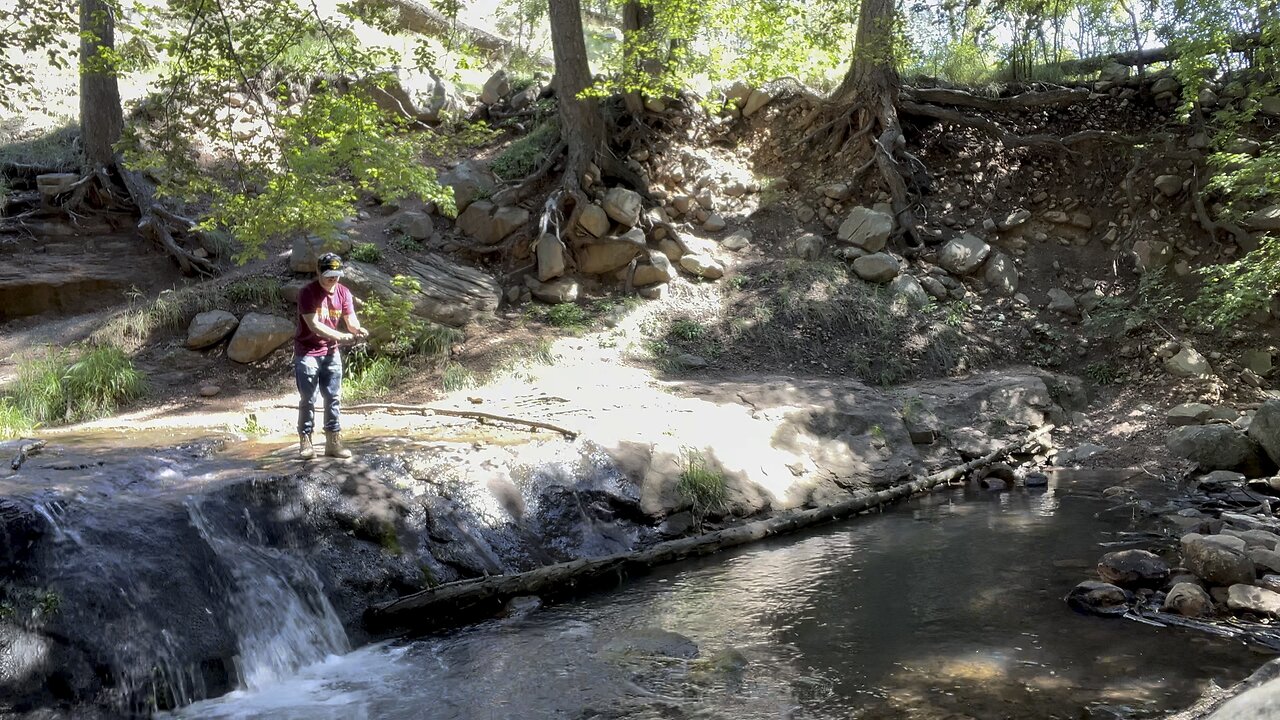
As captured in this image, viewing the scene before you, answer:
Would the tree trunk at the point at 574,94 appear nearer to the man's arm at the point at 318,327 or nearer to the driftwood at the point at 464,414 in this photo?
the driftwood at the point at 464,414

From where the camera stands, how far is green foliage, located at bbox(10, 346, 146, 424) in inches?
362

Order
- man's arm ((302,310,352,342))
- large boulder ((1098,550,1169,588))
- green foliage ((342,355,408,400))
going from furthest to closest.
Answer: green foliage ((342,355,408,400))
man's arm ((302,310,352,342))
large boulder ((1098,550,1169,588))

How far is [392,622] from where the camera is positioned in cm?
581

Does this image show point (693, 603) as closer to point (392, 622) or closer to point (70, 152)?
point (392, 622)

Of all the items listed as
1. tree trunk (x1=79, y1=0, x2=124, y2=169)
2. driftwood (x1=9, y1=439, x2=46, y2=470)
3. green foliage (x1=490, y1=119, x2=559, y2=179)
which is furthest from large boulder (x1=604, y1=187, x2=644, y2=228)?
driftwood (x1=9, y1=439, x2=46, y2=470)

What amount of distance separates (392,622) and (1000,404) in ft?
26.1

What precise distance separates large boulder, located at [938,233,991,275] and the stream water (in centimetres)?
699

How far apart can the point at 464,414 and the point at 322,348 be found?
1.93 m

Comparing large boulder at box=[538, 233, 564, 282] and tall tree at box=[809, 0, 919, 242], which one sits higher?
tall tree at box=[809, 0, 919, 242]

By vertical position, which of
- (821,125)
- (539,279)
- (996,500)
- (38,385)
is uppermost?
(821,125)

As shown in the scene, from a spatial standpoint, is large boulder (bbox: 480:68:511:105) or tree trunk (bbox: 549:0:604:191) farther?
large boulder (bbox: 480:68:511:105)

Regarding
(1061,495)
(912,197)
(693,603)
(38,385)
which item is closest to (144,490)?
(693,603)

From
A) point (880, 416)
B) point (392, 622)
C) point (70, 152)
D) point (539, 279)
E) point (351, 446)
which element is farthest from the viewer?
point (70, 152)

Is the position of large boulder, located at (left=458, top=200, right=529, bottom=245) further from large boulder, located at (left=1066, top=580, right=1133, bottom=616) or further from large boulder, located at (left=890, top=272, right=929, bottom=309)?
large boulder, located at (left=1066, top=580, right=1133, bottom=616)
